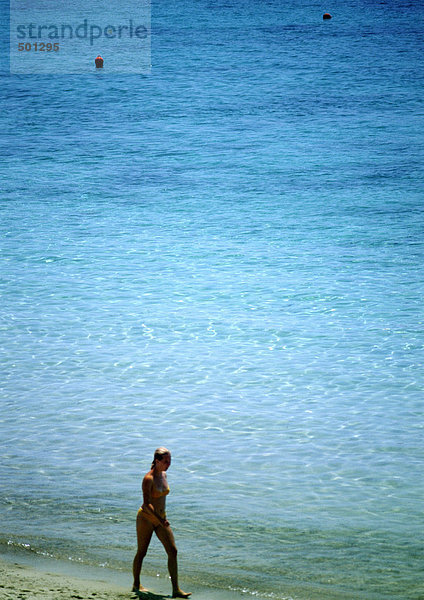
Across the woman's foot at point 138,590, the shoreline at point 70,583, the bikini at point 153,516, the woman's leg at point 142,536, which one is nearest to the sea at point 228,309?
the shoreline at point 70,583

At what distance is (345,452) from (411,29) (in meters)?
21.6

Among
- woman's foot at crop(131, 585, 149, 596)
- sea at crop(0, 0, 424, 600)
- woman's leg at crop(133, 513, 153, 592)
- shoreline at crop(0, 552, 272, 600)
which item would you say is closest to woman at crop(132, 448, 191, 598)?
woman's leg at crop(133, 513, 153, 592)

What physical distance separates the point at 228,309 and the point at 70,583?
22.7 ft

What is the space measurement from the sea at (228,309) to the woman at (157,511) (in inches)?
25.3

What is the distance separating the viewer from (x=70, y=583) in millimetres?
4664

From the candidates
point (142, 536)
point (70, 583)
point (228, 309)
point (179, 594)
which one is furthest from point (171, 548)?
point (228, 309)

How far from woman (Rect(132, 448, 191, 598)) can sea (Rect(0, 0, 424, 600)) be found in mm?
643

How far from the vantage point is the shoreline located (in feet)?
14.5

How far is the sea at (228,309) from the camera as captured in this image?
227 inches

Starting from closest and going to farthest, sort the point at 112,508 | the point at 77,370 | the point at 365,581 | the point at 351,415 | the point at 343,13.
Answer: the point at 365,581 < the point at 112,508 < the point at 351,415 < the point at 77,370 < the point at 343,13

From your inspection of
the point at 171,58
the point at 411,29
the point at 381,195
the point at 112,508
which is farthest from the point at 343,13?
the point at 112,508

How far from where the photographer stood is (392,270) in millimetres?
12781

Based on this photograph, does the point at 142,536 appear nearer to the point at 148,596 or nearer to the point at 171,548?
the point at 171,548

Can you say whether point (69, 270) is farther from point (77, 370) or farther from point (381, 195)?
point (381, 195)
